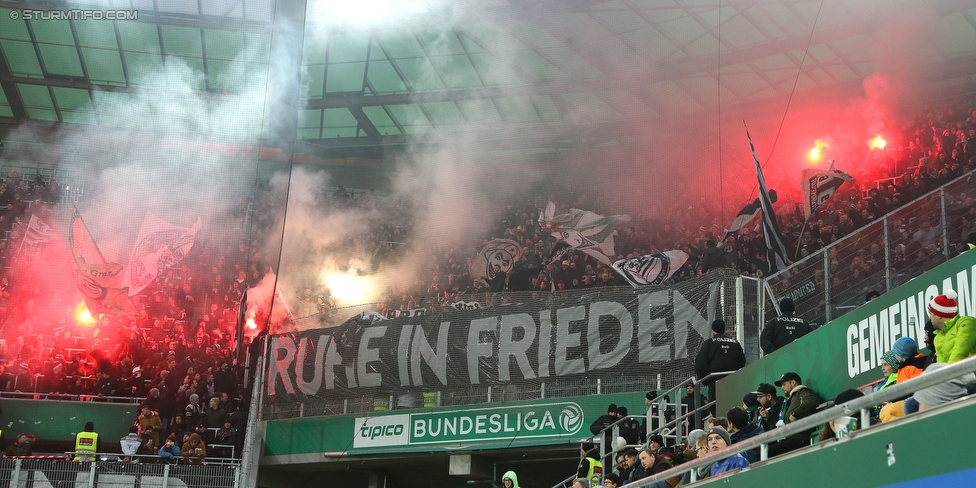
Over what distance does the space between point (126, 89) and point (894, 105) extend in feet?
52.1

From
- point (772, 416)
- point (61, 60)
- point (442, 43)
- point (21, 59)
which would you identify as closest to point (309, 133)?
point (442, 43)

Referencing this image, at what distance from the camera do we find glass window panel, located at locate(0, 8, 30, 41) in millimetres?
→ 21359

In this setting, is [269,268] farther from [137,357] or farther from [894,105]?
[894,105]

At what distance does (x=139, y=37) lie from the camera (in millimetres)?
21875

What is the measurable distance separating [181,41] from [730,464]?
1840 cm

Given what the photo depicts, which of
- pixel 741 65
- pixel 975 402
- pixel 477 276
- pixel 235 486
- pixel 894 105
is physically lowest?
pixel 975 402

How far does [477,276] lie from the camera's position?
19.5 metres

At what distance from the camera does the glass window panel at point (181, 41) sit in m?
21.7

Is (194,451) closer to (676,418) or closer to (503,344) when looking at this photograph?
(503,344)

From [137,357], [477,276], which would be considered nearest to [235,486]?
[137,357]

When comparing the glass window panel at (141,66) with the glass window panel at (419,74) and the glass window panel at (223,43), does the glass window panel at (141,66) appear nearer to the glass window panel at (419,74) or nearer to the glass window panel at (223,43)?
the glass window panel at (223,43)

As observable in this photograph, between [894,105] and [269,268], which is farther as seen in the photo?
[269,268]

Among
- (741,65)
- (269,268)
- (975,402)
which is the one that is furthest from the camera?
(269,268)

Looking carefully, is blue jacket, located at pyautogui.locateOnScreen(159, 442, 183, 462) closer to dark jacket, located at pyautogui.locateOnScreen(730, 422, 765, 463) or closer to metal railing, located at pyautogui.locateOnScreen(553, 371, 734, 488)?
metal railing, located at pyautogui.locateOnScreen(553, 371, 734, 488)
